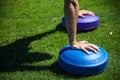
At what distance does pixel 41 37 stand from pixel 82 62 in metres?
1.44

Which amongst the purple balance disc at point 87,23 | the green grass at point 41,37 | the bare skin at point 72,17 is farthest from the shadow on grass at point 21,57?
the purple balance disc at point 87,23

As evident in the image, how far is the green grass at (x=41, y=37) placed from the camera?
13.2 feet

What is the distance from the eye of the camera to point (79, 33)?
5051 mm

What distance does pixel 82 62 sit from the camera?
12.3 ft

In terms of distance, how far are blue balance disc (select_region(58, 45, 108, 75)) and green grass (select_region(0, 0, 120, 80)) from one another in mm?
98

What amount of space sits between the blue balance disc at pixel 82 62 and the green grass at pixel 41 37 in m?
0.10

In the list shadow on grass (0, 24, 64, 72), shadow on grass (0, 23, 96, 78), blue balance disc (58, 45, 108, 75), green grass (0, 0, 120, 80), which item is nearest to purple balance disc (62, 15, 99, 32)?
green grass (0, 0, 120, 80)

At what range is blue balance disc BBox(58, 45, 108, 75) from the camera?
3.74 m

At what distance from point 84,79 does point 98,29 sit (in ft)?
5.32

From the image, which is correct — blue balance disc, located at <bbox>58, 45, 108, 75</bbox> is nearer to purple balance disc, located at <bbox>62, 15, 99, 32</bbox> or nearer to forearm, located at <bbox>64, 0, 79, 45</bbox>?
forearm, located at <bbox>64, 0, 79, 45</bbox>

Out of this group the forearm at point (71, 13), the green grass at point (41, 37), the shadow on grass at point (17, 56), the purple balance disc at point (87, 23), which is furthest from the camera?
the purple balance disc at point (87, 23)

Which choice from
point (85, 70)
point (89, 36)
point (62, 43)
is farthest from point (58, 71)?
point (89, 36)

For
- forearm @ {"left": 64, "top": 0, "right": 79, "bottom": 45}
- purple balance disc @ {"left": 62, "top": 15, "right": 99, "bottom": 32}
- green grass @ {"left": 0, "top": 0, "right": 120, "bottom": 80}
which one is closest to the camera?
forearm @ {"left": 64, "top": 0, "right": 79, "bottom": 45}

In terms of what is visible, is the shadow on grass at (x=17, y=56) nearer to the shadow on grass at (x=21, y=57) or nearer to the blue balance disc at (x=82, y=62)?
the shadow on grass at (x=21, y=57)
